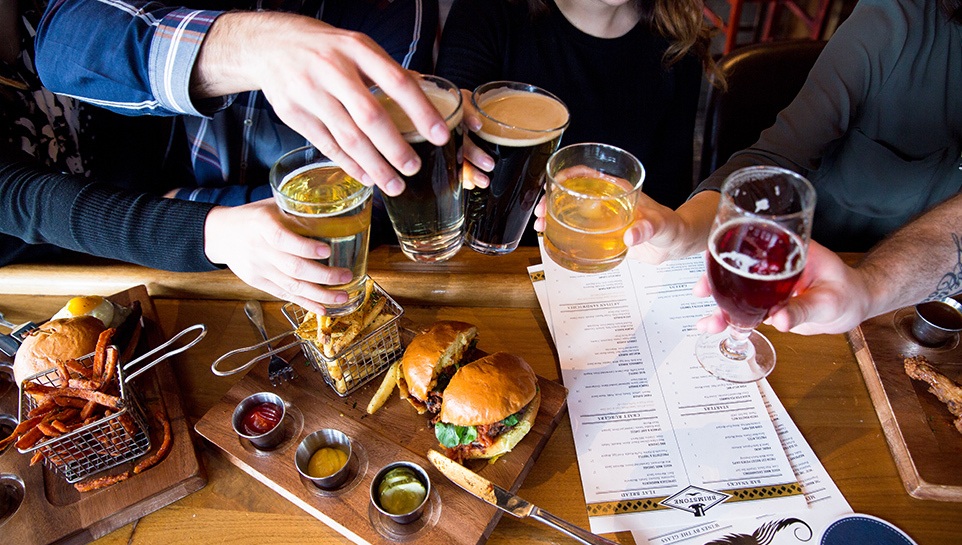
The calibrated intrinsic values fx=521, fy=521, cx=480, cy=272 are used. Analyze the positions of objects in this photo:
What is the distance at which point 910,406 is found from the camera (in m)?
1.35

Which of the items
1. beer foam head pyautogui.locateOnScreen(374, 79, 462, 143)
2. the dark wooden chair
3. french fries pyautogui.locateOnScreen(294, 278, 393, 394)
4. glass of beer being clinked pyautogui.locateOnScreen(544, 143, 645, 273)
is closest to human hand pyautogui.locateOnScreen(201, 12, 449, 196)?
beer foam head pyautogui.locateOnScreen(374, 79, 462, 143)

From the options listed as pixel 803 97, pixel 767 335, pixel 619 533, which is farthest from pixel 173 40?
pixel 803 97

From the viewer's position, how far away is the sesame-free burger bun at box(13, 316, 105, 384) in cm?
129

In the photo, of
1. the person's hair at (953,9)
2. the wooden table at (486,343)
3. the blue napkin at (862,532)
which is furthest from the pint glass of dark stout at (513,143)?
the person's hair at (953,9)

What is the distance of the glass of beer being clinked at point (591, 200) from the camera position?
3.51 feet

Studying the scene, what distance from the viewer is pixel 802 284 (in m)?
1.20

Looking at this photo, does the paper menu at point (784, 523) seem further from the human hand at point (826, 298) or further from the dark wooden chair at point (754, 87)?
the dark wooden chair at point (754, 87)

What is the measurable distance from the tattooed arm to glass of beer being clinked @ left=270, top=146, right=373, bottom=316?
826 millimetres

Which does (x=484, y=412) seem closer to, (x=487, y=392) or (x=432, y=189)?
(x=487, y=392)

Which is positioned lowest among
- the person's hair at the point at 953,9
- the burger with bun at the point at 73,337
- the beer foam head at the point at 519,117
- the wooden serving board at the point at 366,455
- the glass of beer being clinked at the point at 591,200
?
the wooden serving board at the point at 366,455

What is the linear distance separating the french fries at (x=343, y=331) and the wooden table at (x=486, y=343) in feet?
0.81

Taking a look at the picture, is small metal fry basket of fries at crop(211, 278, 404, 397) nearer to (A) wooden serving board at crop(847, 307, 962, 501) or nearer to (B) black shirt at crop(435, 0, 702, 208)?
(B) black shirt at crop(435, 0, 702, 208)

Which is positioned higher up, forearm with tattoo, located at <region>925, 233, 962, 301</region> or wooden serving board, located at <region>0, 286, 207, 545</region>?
forearm with tattoo, located at <region>925, 233, 962, 301</region>

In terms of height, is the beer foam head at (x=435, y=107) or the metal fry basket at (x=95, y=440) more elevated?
the beer foam head at (x=435, y=107)
